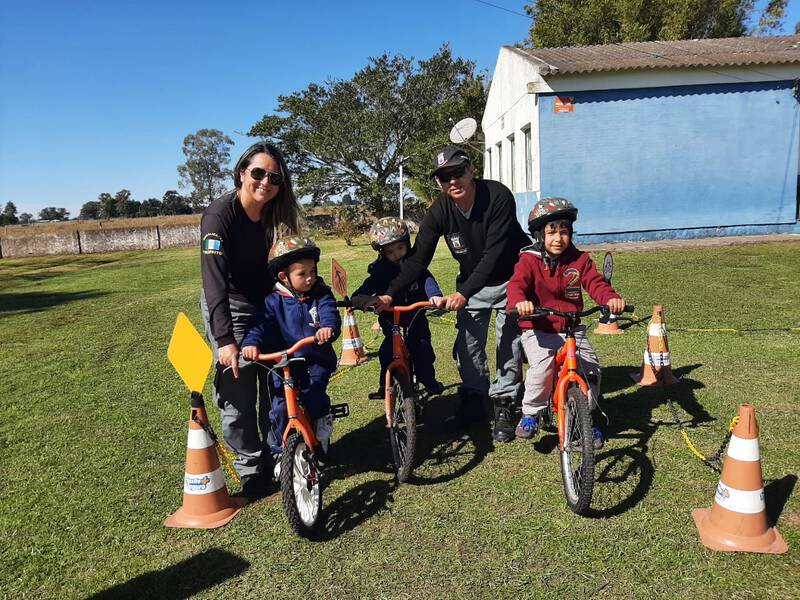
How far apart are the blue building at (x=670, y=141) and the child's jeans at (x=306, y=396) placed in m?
12.7

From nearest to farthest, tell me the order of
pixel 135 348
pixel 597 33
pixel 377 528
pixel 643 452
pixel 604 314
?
1. pixel 377 528
2. pixel 604 314
3. pixel 643 452
4. pixel 135 348
5. pixel 597 33

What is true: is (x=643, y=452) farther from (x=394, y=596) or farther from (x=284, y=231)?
(x=284, y=231)

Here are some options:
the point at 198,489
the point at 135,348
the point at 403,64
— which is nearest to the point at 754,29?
the point at 403,64

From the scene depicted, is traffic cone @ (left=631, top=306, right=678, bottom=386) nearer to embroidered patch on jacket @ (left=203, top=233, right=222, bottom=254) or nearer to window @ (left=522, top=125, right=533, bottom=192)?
embroidered patch on jacket @ (left=203, top=233, right=222, bottom=254)

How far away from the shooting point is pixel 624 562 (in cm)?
292

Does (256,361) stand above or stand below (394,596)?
above

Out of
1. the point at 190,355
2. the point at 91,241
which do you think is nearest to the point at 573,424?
the point at 190,355

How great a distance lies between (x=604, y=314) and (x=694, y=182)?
13.5m

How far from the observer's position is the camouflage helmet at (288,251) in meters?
3.56

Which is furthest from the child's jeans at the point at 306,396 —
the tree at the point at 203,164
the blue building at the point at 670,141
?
the tree at the point at 203,164

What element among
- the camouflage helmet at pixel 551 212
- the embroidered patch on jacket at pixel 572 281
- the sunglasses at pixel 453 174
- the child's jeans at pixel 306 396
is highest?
the sunglasses at pixel 453 174

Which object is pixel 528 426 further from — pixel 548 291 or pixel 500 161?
pixel 500 161

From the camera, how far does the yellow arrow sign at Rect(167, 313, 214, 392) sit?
11.7 ft

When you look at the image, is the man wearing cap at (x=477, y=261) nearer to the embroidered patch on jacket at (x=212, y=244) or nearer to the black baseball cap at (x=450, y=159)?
the black baseball cap at (x=450, y=159)
